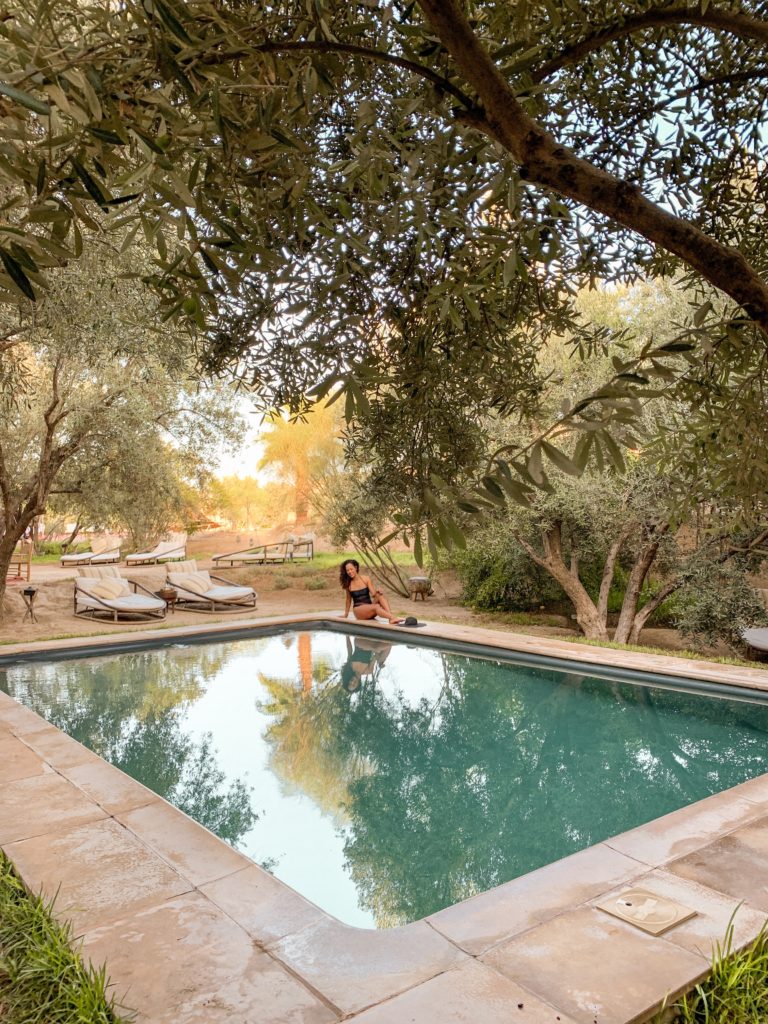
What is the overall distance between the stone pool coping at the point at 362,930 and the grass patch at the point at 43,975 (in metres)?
0.09

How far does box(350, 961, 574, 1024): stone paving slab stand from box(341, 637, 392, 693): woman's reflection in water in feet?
21.7

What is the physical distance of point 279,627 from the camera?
1250cm

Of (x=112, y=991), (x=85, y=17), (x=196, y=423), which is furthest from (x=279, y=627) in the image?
(x=85, y=17)

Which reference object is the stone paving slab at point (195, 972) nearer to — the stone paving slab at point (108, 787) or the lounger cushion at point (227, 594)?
the stone paving slab at point (108, 787)

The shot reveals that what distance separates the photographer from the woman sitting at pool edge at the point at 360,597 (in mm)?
12305

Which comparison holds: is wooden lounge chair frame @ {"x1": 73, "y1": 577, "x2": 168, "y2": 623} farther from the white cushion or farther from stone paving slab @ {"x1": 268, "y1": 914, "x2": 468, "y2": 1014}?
stone paving slab @ {"x1": 268, "y1": 914, "x2": 468, "y2": 1014}

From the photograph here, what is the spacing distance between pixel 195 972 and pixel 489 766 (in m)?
4.18

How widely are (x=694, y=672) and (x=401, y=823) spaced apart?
4.37 meters

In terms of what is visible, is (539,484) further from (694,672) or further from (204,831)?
(694,672)

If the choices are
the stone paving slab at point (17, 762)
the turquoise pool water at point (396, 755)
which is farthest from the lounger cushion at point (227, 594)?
the stone paving slab at point (17, 762)

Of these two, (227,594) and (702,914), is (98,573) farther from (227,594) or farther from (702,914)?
(702,914)

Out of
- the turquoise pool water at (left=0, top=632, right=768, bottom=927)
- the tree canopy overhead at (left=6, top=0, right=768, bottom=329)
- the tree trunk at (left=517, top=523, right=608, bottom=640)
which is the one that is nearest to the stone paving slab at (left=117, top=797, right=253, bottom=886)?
the turquoise pool water at (left=0, top=632, right=768, bottom=927)

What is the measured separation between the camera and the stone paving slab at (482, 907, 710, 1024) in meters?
2.22

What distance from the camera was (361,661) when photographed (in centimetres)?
1053
